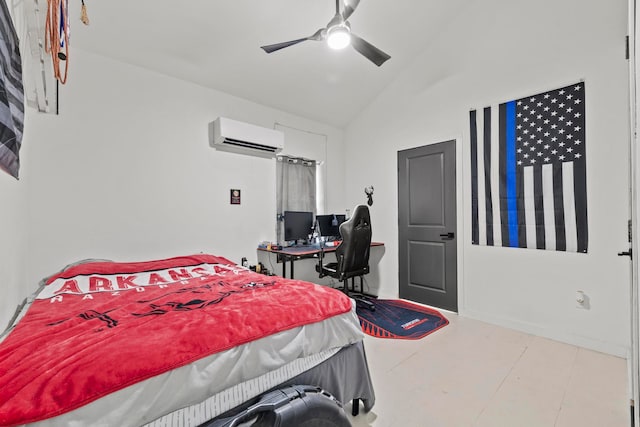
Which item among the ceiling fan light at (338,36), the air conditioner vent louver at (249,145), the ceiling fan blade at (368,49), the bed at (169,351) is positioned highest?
the ceiling fan blade at (368,49)

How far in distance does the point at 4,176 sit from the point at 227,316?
53.3 inches

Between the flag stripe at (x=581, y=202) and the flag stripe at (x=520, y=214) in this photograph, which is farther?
the flag stripe at (x=520, y=214)

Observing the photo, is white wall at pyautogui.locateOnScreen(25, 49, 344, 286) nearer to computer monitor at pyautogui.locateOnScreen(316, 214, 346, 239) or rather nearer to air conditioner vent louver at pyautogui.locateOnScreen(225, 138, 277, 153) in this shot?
air conditioner vent louver at pyautogui.locateOnScreen(225, 138, 277, 153)

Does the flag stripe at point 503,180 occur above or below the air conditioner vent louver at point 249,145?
below

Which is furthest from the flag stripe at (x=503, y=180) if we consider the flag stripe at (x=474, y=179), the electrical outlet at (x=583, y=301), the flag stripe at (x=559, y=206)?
the electrical outlet at (x=583, y=301)

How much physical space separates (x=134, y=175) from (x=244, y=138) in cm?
122

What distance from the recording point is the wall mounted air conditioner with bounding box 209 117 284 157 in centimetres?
328

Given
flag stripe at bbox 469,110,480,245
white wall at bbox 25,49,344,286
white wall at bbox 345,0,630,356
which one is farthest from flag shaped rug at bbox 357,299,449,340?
white wall at bbox 25,49,344,286

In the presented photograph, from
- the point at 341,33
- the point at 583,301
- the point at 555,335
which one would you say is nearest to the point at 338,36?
the point at 341,33

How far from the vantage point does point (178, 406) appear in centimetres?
95

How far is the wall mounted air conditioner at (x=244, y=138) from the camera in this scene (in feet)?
10.7

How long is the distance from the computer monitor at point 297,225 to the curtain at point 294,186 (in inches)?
6.7

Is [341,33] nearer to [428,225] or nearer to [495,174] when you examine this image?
[495,174]

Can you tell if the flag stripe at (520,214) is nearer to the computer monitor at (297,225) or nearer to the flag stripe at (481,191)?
the flag stripe at (481,191)
